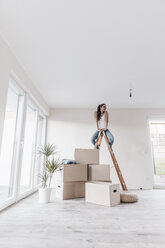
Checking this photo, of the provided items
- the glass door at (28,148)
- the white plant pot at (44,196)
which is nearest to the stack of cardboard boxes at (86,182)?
the white plant pot at (44,196)

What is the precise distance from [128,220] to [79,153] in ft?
5.64

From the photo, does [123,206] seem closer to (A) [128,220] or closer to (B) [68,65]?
(A) [128,220]

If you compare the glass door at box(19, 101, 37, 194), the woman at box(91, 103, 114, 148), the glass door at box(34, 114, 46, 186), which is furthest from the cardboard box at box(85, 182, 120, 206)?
the glass door at box(34, 114, 46, 186)

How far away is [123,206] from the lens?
2547 mm

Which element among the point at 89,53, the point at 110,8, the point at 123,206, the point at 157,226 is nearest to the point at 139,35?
the point at 110,8

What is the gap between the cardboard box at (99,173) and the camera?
318cm

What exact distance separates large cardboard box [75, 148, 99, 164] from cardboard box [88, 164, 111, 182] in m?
0.15

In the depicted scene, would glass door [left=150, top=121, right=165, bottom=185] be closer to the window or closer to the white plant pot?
the white plant pot

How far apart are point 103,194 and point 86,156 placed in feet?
3.22

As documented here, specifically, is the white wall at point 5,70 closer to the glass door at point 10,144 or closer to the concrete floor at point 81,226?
the glass door at point 10,144

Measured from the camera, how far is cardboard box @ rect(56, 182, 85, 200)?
9.77 feet

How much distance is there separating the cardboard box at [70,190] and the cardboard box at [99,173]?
0.25 meters

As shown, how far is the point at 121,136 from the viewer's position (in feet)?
15.4

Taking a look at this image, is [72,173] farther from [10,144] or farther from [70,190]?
[10,144]
